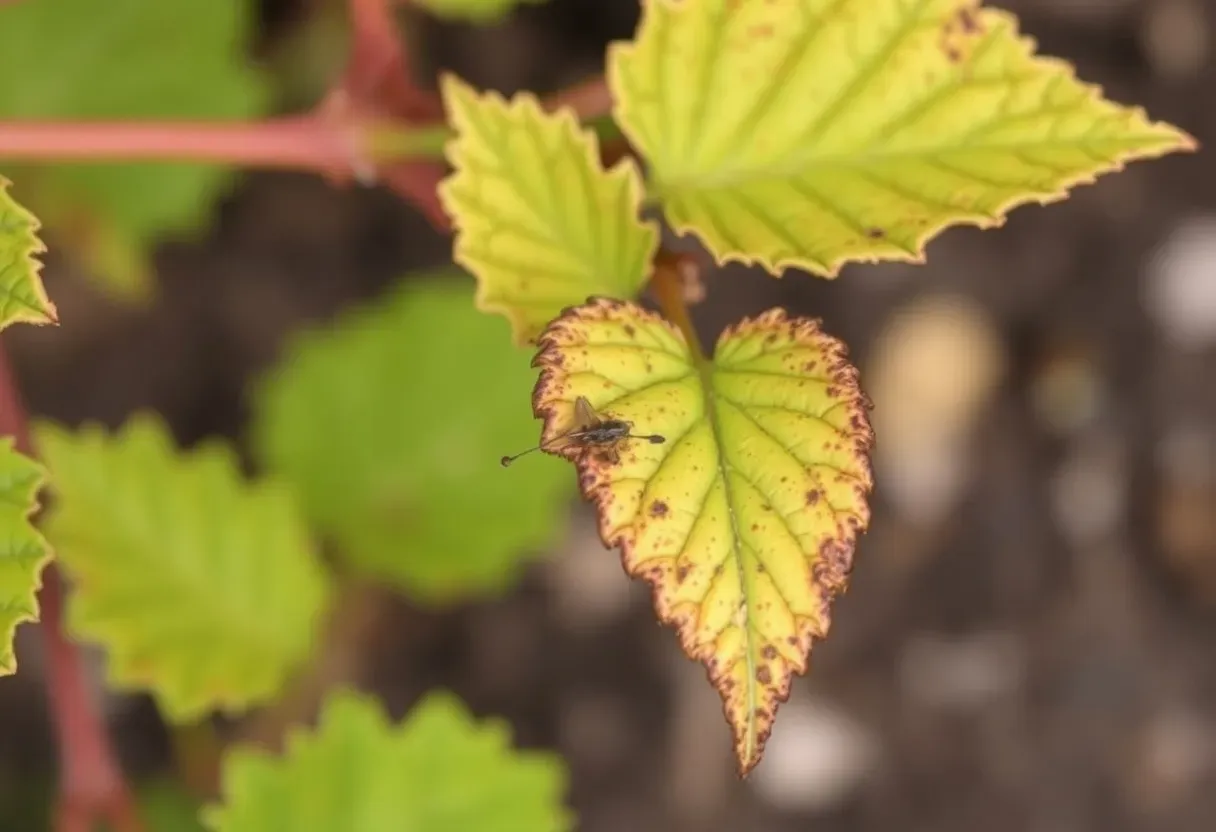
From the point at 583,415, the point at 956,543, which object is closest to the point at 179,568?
the point at 583,415

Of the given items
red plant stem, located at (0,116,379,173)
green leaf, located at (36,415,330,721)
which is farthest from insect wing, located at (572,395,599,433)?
green leaf, located at (36,415,330,721)

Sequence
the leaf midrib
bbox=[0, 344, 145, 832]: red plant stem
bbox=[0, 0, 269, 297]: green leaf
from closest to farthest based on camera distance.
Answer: the leaf midrib → bbox=[0, 344, 145, 832]: red plant stem → bbox=[0, 0, 269, 297]: green leaf

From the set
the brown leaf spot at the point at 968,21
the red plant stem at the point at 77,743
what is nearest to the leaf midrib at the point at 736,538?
the brown leaf spot at the point at 968,21

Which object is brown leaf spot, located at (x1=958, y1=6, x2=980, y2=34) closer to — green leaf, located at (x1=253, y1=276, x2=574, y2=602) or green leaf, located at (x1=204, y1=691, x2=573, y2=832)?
green leaf, located at (x1=204, y1=691, x2=573, y2=832)

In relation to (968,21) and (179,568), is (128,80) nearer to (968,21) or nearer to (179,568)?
(179,568)

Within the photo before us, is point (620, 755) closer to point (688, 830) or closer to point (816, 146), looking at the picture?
point (688, 830)

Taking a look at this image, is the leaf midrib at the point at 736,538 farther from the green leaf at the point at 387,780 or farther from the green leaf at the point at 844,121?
the green leaf at the point at 387,780
